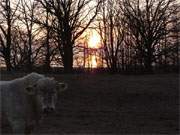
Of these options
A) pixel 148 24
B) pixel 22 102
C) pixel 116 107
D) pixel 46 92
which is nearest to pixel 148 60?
pixel 148 24

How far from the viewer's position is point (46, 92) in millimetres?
9750

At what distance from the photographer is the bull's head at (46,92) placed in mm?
9477

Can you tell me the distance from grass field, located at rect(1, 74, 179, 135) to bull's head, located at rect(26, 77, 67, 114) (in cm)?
798

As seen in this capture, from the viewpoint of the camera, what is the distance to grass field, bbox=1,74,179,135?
1995 centimetres

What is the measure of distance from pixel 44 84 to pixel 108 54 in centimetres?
6510

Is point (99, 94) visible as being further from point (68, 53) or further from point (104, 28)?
point (104, 28)

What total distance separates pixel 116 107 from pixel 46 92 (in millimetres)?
16026

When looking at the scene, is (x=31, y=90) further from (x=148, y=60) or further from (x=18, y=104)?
(x=148, y=60)

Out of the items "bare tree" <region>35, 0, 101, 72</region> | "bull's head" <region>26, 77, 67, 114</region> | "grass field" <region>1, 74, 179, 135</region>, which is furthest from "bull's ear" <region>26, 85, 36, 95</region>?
"bare tree" <region>35, 0, 101, 72</region>

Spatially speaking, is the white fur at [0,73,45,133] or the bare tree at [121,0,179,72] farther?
the bare tree at [121,0,179,72]

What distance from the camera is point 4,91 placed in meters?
10.8

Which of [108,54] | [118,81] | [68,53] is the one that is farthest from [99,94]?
[108,54]

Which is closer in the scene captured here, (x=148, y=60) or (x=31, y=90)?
(x=31, y=90)

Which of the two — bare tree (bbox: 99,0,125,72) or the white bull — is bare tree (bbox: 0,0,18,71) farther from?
the white bull
